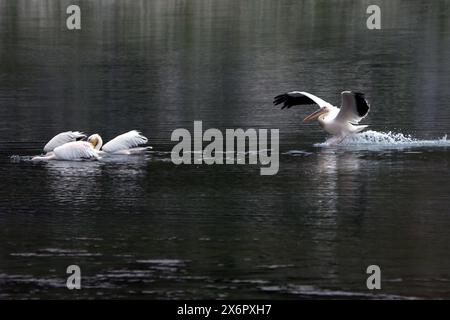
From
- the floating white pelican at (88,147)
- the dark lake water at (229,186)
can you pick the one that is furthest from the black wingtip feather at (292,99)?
the floating white pelican at (88,147)

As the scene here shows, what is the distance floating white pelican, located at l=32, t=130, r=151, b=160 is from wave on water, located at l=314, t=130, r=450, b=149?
3024 mm

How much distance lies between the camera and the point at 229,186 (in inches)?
749

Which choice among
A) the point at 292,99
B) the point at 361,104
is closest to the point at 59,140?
the point at 292,99

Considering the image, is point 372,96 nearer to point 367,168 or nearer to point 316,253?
point 367,168

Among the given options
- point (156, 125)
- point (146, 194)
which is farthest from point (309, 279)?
point (156, 125)

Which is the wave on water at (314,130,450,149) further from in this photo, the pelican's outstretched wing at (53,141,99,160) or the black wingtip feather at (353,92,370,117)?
the pelican's outstretched wing at (53,141,99,160)

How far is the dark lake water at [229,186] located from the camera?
14062 mm

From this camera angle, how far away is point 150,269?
14312mm

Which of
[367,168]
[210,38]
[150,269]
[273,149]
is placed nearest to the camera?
[150,269]

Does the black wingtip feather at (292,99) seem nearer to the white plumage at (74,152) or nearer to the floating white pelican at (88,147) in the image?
the floating white pelican at (88,147)

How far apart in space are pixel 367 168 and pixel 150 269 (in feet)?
21.8

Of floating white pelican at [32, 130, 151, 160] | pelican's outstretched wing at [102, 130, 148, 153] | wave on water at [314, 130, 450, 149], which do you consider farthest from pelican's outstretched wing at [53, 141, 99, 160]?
wave on water at [314, 130, 450, 149]

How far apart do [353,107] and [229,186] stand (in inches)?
166

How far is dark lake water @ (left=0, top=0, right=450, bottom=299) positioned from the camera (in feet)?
46.1
